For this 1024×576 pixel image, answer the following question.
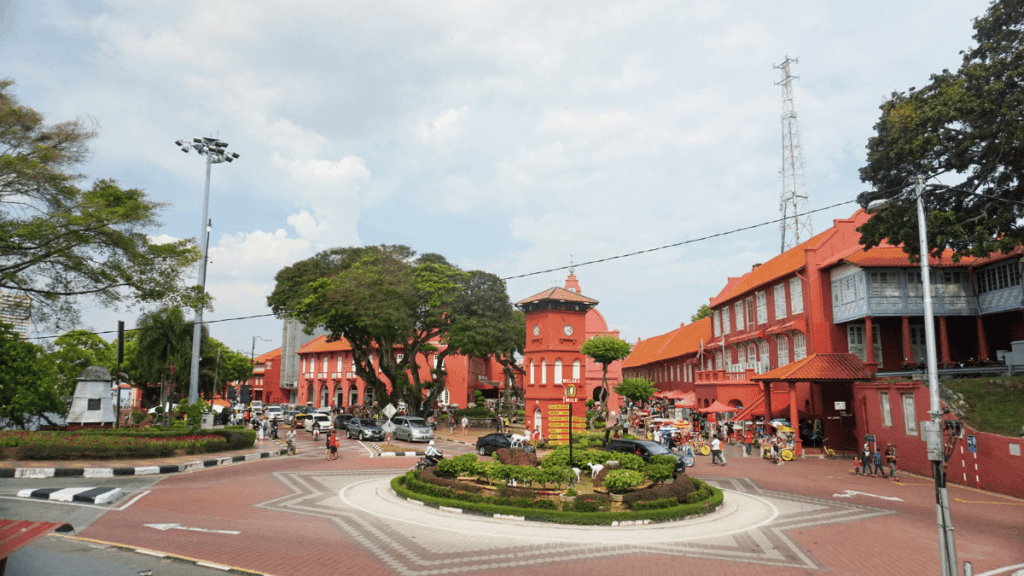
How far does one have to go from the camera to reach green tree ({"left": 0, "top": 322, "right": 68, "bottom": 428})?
25688 millimetres

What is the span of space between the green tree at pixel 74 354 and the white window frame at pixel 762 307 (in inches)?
1533

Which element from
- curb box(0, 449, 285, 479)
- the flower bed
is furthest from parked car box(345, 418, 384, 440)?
curb box(0, 449, 285, 479)

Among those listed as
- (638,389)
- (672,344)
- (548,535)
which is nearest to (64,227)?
(548,535)

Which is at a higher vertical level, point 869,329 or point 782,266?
point 782,266

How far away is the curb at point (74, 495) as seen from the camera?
14.1 meters

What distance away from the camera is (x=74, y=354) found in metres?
40.0

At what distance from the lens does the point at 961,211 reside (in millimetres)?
22062

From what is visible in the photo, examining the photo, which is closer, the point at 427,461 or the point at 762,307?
the point at 427,461

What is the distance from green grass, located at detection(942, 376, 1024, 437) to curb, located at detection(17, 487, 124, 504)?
24978 mm

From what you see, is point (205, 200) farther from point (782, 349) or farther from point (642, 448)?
point (782, 349)

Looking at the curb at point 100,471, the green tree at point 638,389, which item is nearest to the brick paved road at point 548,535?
the curb at point 100,471

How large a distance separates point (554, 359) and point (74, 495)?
2120 centimetres

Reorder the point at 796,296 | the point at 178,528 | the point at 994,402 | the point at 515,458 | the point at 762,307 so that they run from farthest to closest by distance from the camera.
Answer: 1. the point at 762,307
2. the point at 796,296
3. the point at 994,402
4. the point at 515,458
5. the point at 178,528

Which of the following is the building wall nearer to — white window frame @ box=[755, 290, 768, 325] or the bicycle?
the bicycle
